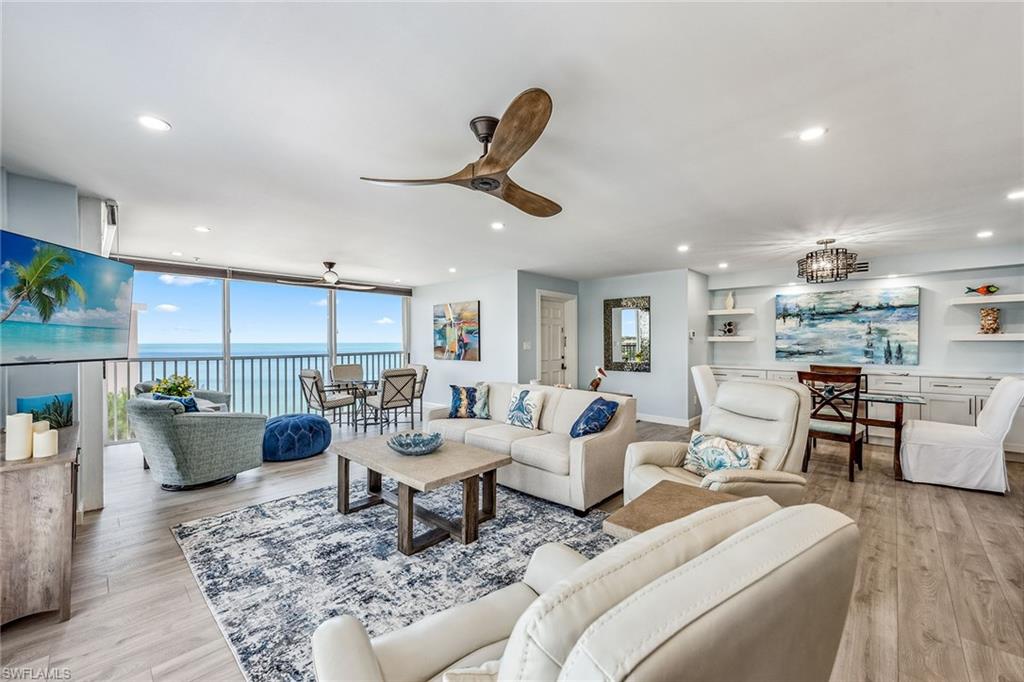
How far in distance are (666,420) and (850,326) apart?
2.76m

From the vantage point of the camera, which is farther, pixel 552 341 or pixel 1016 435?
pixel 552 341

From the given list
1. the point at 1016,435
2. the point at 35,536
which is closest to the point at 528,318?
the point at 35,536

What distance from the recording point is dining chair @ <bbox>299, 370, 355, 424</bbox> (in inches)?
217

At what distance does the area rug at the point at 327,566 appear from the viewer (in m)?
1.89

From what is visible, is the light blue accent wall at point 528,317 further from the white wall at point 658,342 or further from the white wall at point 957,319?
the white wall at point 957,319

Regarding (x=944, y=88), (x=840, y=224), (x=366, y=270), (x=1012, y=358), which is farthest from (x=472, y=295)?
(x=1012, y=358)

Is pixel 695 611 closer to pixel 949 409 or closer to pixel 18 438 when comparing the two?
pixel 18 438

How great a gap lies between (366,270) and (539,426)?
3969 mm

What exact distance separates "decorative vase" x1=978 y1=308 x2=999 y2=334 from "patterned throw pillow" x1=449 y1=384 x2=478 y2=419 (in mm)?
5931

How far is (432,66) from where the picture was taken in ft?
5.39

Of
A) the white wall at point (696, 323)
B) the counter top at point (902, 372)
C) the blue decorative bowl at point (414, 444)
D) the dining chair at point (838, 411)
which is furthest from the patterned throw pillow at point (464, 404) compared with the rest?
the counter top at point (902, 372)

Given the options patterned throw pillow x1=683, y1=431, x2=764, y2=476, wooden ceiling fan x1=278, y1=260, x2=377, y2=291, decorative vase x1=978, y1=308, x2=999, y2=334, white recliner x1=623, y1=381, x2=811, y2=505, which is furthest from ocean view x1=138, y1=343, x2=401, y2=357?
decorative vase x1=978, y1=308, x2=999, y2=334

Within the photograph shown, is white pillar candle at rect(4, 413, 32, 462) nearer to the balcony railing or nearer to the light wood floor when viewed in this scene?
the light wood floor

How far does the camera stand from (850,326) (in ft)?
18.7
